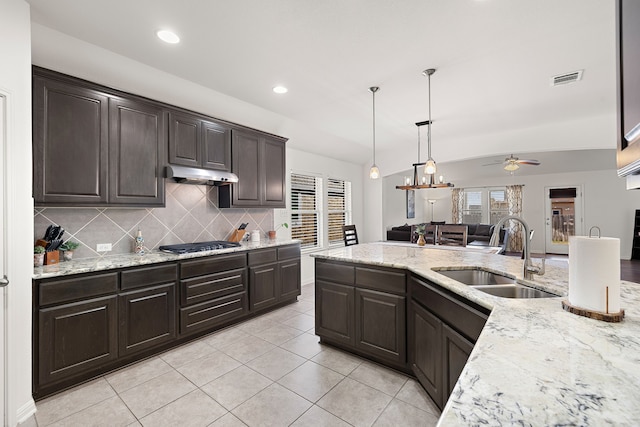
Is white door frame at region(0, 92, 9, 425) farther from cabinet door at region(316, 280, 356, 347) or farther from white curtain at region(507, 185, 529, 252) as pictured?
white curtain at region(507, 185, 529, 252)

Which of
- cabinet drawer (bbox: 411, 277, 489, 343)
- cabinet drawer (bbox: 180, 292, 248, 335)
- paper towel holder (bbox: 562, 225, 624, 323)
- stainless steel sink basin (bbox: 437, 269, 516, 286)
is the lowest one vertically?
cabinet drawer (bbox: 180, 292, 248, 335)

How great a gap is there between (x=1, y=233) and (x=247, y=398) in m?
1.89

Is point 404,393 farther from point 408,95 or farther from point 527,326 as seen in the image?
point 408,95

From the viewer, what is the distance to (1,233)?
175cm

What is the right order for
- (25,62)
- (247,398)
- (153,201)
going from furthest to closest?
(153,201) < (247,398) < (25,62)

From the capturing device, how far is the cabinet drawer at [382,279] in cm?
237

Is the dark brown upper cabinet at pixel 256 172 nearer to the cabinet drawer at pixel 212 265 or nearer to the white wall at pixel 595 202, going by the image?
the cabinet drawer at pixel 212 265

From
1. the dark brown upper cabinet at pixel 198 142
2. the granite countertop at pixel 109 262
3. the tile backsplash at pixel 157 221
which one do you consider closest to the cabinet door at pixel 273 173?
the tile backsplash at pixel 157 221

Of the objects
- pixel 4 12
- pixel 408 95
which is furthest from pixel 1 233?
pixel 408 95

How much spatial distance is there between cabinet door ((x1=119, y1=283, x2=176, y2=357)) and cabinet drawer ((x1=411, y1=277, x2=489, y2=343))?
2.26 metres

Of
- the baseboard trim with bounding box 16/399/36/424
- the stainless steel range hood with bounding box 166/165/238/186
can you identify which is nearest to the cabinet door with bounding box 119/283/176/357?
the baseboard trim with bounding box 16/399/36/424

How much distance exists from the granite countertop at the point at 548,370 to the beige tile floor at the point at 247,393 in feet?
3.95

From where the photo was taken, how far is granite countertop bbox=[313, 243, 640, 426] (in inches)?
23.3

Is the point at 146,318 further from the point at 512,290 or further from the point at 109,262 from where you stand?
the point at 512,290
